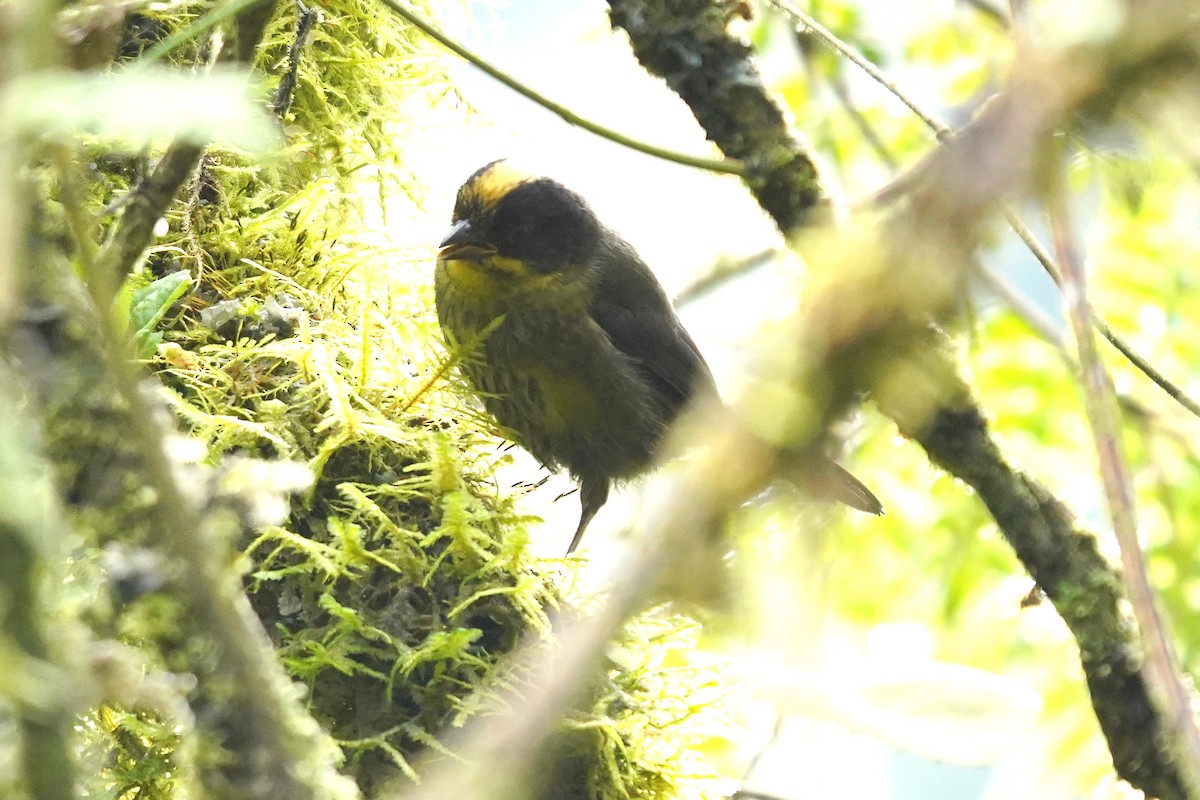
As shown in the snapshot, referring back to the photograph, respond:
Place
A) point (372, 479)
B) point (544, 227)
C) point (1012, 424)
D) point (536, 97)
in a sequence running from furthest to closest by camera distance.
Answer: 1. point (1012, 424)
2. point (544, 227)
3. point (372, 479)
4. point (536, 97)

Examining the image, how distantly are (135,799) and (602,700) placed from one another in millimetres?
797

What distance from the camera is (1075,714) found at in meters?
3.82

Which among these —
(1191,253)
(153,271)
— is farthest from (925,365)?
(1191,253)

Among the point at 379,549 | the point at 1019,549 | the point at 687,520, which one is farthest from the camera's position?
the point at 1019,549

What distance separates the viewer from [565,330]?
365cm

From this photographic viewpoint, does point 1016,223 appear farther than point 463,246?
No

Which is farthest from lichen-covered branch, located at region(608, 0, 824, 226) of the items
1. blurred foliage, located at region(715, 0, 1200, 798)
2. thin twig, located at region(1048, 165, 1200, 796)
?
thin twig, located at region(1048, 165, 1200, 796)

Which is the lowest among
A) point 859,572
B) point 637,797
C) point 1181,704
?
point 859,572

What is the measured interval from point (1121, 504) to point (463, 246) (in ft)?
8.71

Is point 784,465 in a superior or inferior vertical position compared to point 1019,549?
superior

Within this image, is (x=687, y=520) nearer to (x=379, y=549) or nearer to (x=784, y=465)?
(x=784, y=465)

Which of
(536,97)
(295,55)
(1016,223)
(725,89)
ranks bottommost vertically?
(295,55)

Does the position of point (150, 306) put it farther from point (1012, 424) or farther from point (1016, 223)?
point (1012, 424)

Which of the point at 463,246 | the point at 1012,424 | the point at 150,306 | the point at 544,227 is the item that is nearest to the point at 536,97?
the point at 150,306
